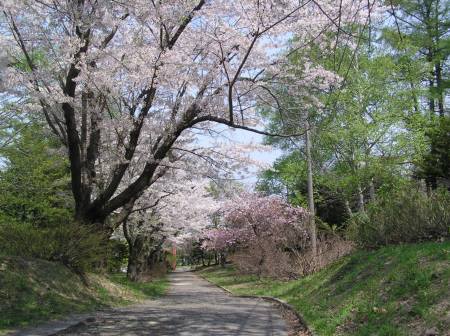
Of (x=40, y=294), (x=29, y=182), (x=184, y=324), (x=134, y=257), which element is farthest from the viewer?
(x=134, y=257)

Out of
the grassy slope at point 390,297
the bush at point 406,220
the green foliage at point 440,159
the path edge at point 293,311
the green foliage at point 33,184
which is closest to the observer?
the grassy slope at point 390,297

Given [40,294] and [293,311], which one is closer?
[40,294]

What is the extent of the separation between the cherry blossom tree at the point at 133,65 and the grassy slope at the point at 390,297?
4650 mm

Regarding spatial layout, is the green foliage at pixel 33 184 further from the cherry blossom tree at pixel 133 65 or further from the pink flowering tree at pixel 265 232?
the pink flowering tree at pixel 265 232

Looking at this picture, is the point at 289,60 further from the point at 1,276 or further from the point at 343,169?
the point at 343,169

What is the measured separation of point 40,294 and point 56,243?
8.92ft

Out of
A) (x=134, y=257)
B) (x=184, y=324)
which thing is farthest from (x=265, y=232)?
(x=184, y=324)

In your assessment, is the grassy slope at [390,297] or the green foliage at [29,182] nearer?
the grassy slope at [390,297]

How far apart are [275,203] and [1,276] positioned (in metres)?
21.2

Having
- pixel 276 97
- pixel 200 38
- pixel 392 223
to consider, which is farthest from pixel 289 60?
pixel 392 223

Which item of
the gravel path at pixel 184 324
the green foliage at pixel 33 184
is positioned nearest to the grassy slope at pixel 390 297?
the gravel path at pixel 184 324

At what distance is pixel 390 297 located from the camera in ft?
24.0

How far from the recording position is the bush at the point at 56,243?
12.4 m

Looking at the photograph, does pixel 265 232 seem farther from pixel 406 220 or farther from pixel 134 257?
pixel 406 220
